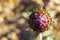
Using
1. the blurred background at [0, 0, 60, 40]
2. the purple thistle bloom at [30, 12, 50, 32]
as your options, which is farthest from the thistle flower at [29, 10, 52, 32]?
the blurred background at [0, 0, 60, 40]

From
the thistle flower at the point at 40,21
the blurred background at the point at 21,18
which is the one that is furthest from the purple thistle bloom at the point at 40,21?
the blurred background at the point at 21,18

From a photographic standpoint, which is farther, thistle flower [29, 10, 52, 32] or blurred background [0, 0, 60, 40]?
blurred background [0, 0, 60, 40]

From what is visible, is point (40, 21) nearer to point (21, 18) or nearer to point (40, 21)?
point (40, 21)

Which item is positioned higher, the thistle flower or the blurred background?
the blurred background

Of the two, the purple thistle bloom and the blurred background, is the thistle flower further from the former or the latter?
the blurred background

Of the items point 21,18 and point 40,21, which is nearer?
point 40,21

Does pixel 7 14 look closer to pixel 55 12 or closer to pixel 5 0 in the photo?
pixel 5 0

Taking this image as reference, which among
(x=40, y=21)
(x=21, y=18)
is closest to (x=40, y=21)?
(x=40, y=21)

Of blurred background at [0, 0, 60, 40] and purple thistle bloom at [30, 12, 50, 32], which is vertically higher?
blurred background at [0, 0, 60, 40]
